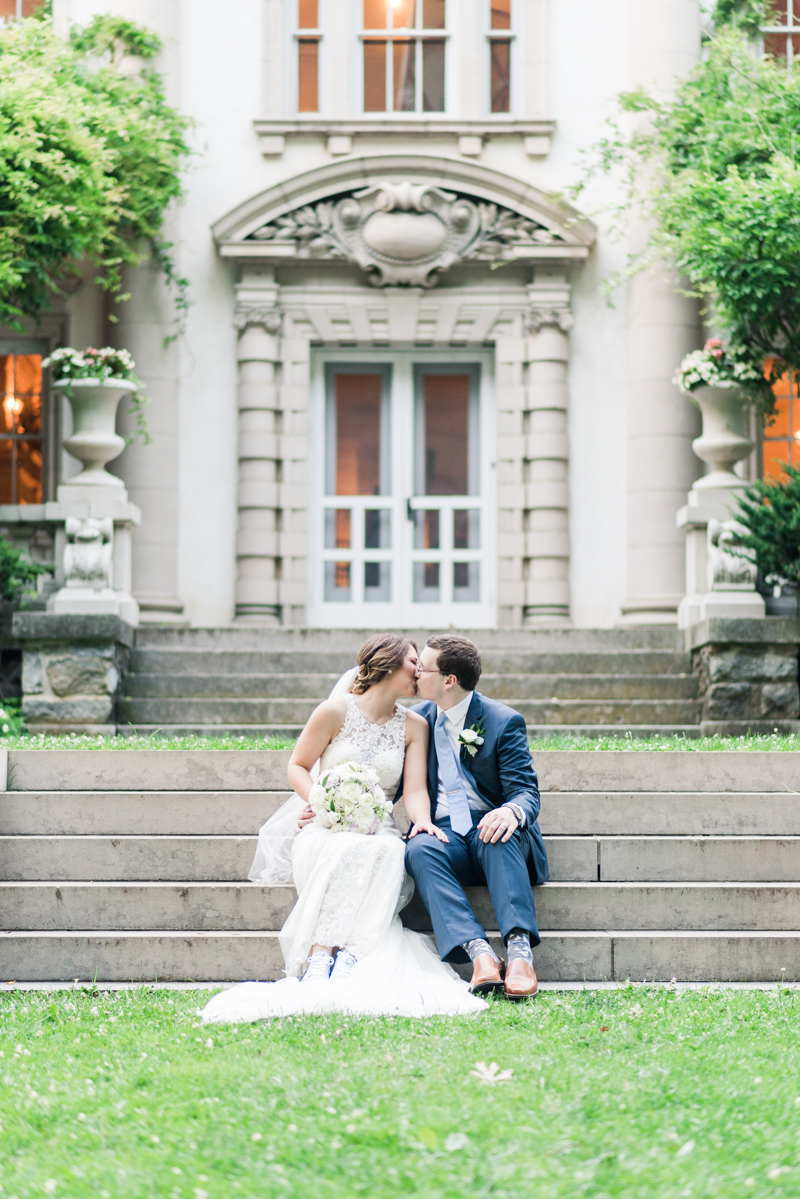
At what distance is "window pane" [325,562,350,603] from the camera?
1223cm

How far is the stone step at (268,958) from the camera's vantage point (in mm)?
5215

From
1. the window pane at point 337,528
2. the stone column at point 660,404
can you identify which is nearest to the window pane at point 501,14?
the stone column at point 660,404

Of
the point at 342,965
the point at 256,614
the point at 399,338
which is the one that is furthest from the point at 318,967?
the point at 399,338

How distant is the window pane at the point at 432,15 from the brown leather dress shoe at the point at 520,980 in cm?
1005

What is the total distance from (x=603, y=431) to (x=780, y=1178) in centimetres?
953

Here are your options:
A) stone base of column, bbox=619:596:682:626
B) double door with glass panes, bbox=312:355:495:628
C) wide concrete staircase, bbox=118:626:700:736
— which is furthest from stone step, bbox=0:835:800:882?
double door with glass panes, bbox=312:355:495:628

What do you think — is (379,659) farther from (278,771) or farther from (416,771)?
(278,771)

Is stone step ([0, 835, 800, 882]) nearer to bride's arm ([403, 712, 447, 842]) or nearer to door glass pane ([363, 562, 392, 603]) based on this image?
bride's arm ([403, 712, 447, 842])

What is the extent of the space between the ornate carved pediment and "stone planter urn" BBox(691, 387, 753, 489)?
2290 millimetres

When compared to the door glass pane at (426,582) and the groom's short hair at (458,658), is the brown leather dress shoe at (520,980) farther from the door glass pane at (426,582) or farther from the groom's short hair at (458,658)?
the door glass pane at (426,582)

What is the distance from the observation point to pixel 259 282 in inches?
468

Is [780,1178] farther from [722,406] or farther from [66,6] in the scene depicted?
[66,6]

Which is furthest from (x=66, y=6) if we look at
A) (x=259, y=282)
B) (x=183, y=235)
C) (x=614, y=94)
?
(x=614, y=94)

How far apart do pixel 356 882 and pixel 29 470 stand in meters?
8.30
